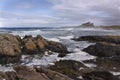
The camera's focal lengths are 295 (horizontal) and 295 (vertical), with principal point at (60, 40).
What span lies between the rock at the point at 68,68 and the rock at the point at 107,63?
198 cm

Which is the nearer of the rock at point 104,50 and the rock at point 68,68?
the rock at point 68,68

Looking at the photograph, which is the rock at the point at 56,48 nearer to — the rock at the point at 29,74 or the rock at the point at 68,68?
the rock at the point at 68,68

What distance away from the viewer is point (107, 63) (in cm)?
2270

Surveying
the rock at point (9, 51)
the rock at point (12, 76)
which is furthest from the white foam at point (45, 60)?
the rock at point (12, 76)

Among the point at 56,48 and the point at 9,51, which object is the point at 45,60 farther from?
the point at 56,48

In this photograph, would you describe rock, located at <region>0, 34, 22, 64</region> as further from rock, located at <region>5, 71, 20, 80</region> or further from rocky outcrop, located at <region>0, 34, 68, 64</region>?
rock, located at <region>5, 71, 20, 80</region>

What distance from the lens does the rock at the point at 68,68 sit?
17689 millimetres

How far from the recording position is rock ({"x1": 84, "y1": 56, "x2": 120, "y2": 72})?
68.8 feet

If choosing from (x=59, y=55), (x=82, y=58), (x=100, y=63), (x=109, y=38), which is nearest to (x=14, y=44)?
(x=59, y=55)

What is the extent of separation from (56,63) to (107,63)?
4058 millimetres

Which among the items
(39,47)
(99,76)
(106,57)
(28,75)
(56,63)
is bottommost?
(106,57)

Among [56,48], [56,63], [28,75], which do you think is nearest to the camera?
[28,75]

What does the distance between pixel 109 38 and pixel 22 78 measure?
81.1 ft

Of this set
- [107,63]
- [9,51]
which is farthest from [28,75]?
[9,51]
